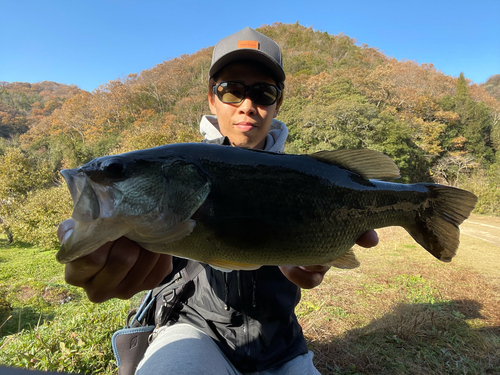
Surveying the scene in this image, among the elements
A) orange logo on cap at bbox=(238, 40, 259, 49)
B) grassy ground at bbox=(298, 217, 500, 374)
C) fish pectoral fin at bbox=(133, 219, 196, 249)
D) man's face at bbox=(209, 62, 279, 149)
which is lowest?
grassy ground at bbox=(298, 217, 500, 374)

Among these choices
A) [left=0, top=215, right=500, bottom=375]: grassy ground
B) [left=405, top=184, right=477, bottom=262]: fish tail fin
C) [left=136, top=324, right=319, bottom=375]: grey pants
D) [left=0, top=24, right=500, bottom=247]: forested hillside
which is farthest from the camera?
[left=0, top=24, right=500, bottom=247]: forested hillside

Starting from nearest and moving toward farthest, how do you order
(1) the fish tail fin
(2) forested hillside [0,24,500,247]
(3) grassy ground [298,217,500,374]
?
(1) the fish tail fin → (3) grassy ground [298,217,500,374] → (2) forested hillside [0,24,500,247]

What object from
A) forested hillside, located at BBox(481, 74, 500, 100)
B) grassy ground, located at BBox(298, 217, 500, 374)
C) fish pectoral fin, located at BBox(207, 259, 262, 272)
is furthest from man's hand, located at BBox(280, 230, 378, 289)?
forested hillside, located at BBox(481, 74, 500, 100)

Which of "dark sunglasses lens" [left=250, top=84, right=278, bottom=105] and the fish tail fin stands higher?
"dark sunglasses lens" [left=250, top=84, right=278, bottom=105]

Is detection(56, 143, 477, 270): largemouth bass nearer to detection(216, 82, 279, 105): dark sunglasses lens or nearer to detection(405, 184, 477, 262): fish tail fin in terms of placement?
detection(405, 184, 477, 262): fish tail fin

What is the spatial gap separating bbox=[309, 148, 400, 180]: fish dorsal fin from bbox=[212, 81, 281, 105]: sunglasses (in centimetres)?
134

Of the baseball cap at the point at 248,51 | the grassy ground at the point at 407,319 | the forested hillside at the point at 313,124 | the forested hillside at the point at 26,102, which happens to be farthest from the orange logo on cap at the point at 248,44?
the forested hillside at the point at 26,102

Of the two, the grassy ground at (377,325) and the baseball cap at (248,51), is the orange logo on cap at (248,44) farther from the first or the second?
the grassy ground at (377,325)

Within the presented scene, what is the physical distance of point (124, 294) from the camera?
1.58 metres

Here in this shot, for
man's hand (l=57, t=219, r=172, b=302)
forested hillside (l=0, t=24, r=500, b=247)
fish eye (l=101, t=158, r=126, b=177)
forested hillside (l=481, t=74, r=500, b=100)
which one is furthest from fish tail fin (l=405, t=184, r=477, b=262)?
forested hillside (l=481, t=74, r=500, b=100)

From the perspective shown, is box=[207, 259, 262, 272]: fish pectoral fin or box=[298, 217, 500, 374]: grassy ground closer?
box=[207, 259, 262, 272]: fish pectoral fin

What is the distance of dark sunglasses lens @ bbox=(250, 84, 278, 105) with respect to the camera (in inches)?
110

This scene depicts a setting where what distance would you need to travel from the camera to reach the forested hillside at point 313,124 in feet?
89.3

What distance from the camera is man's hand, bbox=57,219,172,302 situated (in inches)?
53.8
